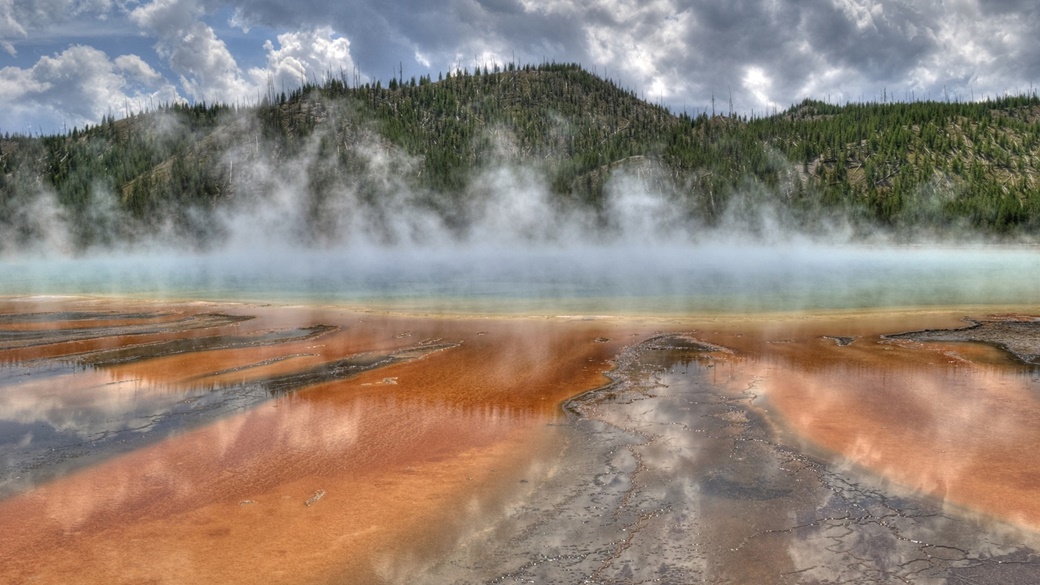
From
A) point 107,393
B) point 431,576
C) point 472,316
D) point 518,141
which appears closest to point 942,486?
point 431,576

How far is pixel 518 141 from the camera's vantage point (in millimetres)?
180500

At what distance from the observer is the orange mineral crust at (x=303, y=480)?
646 cm

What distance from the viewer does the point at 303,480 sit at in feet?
27.8

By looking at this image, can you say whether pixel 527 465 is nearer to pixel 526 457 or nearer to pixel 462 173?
pixel 526 457

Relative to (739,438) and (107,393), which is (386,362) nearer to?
(107,393)

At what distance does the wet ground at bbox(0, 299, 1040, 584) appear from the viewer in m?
6.34

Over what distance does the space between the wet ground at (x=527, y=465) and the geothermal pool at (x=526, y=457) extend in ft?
0.14

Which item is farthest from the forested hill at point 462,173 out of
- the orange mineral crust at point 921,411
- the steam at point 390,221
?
the orange mineral crust at point 921,411

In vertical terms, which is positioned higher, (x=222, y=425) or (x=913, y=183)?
(x=913, y=183)

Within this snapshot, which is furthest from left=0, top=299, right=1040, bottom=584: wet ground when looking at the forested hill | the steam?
the forested hill

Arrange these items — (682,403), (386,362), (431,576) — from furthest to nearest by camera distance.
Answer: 1. (386,362)
2. (682,403)
3. (431,576)

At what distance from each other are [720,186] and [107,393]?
450ft

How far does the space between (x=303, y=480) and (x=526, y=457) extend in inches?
113

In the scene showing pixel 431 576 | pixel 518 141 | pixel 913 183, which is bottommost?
pixel 431 576
